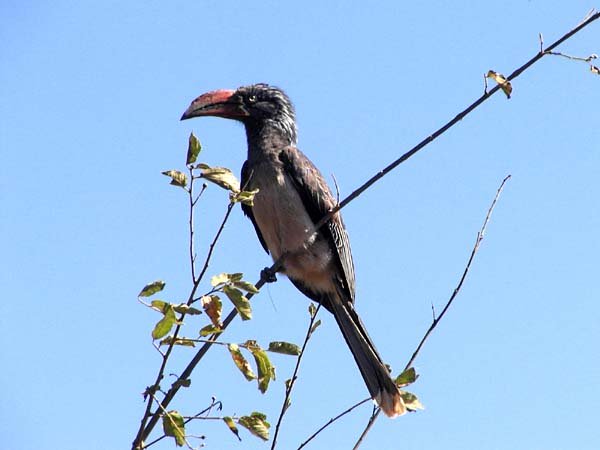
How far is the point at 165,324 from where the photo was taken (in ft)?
8.17

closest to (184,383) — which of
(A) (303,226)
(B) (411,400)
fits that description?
(B) (411,400)

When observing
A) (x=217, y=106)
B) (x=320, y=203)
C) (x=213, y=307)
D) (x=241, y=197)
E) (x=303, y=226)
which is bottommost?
(x=213, y=307)

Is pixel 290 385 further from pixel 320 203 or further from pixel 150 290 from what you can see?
pixel 320 203

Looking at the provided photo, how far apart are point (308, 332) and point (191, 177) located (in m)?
0.86

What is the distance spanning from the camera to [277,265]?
16.4 feet

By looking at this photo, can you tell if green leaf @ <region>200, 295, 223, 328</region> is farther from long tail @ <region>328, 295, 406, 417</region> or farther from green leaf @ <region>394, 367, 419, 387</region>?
long tail @ <region>328, 295, 406, 417</region>

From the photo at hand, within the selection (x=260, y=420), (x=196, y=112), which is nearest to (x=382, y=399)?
(x=260, y=420)

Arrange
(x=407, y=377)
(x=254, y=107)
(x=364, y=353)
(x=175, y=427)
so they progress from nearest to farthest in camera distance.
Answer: (x=175, y=427) < (x=407, y=377) < (x=364, y=353) < (x=254, y=107)

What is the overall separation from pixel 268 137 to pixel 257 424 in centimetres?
318

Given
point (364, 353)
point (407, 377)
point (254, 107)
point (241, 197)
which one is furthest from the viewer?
point (254, 107)

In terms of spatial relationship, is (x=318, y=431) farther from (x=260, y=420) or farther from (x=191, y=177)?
(x=191, y=177)

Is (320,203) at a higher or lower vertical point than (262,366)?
higher

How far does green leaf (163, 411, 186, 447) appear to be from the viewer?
2.47 metres

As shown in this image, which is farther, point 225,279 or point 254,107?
point 254,107
